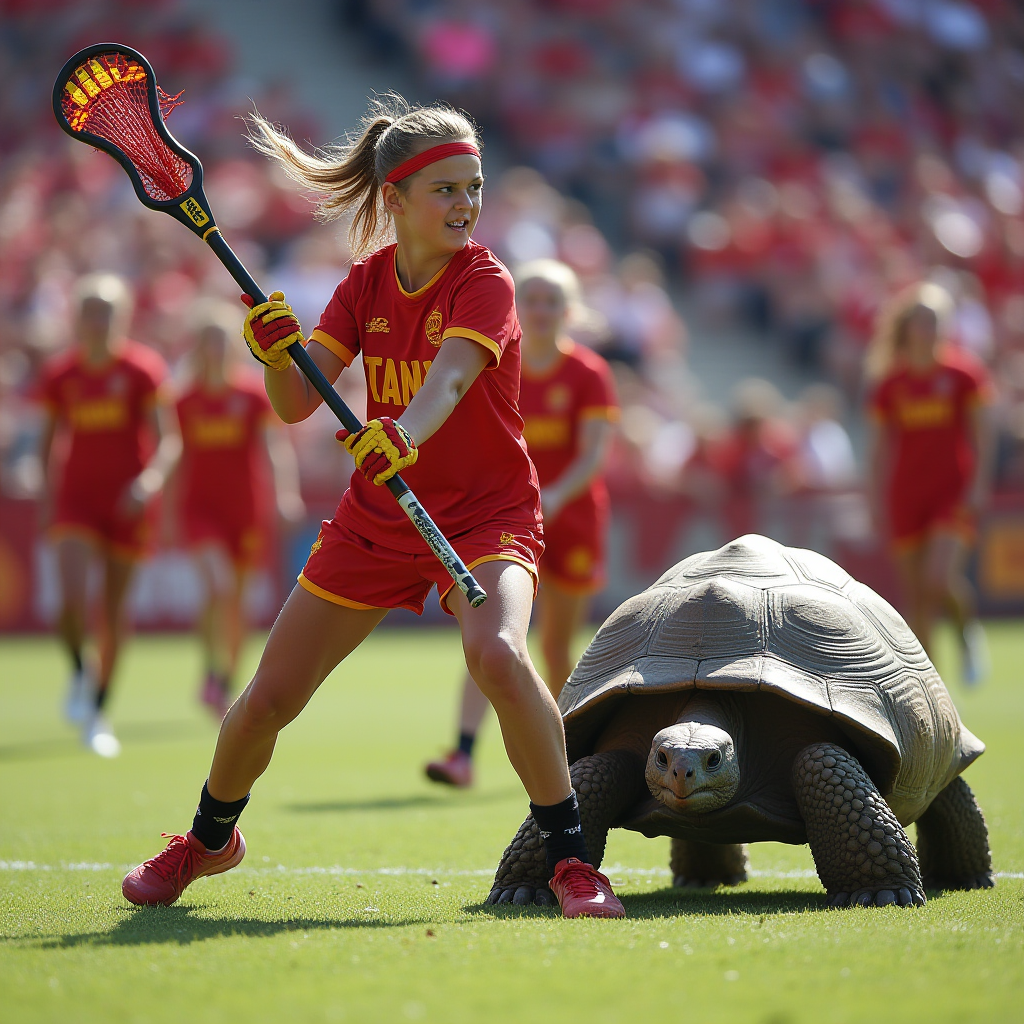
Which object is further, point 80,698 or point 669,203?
point 669,203

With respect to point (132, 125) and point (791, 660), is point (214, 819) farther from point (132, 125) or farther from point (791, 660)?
point (132, 125)

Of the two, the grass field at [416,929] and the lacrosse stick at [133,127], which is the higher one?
the lacrosse stick at [133,127]

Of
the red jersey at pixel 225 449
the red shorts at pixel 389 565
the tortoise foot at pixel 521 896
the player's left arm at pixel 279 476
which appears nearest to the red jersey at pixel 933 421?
the player's left arm at pixel 279 476

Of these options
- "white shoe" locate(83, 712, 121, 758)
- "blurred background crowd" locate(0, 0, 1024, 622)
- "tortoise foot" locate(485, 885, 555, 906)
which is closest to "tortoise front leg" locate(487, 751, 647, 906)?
"tortoise foot" locate(485, 885, 555, 906)

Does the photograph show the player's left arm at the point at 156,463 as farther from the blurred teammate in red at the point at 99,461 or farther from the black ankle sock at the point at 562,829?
the black ankle sock at the point at 562,829

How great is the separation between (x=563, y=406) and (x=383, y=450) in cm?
370

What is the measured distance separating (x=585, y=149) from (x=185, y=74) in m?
5.91

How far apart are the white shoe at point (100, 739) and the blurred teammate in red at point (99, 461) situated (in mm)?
99

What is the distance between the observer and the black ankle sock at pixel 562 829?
427 cm

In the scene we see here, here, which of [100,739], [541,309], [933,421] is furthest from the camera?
[933,421]

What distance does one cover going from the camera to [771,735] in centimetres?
459

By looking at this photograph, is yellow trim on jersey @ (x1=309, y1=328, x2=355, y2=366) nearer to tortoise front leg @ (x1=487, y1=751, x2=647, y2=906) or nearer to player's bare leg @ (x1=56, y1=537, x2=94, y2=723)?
tortoise front leg @ (x1=487, y1=751, x2=647, y2=906)

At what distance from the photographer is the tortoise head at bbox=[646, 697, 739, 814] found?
13.7 ft

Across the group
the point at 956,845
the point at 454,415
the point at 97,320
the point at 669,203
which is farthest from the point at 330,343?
the point at 669,203
